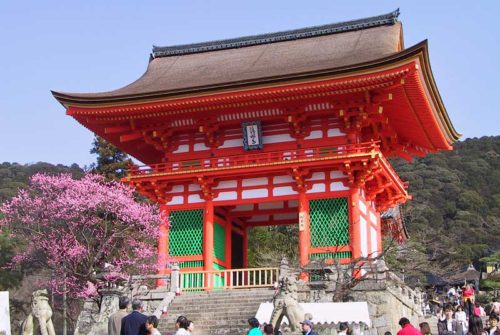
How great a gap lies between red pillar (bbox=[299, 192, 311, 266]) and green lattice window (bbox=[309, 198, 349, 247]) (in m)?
0.17

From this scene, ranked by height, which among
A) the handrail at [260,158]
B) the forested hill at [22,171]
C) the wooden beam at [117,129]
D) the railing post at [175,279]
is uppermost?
the forested hill at [22,171]

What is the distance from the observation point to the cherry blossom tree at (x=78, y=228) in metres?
24.0

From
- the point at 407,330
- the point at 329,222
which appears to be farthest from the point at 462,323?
the point at 407,330

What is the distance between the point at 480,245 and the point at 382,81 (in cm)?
5068

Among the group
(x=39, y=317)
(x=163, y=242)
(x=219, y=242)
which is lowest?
(x=39, y=317)

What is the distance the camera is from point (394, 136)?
26.5 m

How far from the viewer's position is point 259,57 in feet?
87.6

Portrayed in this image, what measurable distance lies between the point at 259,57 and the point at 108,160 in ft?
49.7

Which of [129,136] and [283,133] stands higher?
[129,136]

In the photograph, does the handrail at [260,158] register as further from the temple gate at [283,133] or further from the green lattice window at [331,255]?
the green lattice window at [331,255]

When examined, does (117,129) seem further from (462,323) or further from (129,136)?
(462,323)

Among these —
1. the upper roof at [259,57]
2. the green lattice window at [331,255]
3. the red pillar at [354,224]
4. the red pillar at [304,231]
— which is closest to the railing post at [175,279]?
the red pillar at [304,231]

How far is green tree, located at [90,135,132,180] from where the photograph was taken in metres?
37.8

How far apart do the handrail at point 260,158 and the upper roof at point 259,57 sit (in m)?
2.72
